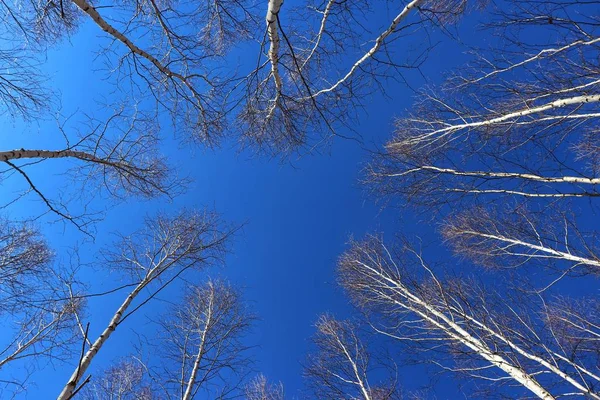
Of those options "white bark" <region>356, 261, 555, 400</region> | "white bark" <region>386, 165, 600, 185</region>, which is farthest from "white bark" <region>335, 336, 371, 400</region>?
"white bark" <region>386, 165, 600, 185</region>

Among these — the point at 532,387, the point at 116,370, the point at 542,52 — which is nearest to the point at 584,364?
the point at 532,387

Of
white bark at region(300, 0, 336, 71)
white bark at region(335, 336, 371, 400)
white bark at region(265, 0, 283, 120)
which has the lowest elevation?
white bark at region(335, 336, 371, 400)

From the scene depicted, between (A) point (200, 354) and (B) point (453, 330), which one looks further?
(B) point (453, 330)

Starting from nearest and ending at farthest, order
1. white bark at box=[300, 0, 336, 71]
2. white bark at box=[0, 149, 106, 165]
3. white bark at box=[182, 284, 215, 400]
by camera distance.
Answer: white bark at box=[0, 149, 106, 165] < white bark at box=[300, 0, 336, 71] < white bark at box=[182, 284, 215, 400]

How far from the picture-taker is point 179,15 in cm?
400

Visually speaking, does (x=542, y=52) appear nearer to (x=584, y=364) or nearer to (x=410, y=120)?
(x=410, y=120)

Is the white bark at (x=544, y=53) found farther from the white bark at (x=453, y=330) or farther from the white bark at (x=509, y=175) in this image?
the white bark at (x=453, y=330)

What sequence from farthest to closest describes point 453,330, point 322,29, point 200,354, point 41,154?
1. point 453,330
2. point 200,354
3. point 322,29
4. point 41,154

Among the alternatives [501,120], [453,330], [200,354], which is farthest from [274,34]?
[453,330]

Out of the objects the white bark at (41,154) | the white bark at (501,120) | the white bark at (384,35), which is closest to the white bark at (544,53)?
the white bark at (501,120)

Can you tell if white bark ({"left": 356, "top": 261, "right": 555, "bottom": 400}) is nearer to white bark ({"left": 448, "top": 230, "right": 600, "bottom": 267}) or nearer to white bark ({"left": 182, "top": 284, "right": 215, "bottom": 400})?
white bark ({"left": 448, "top": 230, "right": 600, "bottom": 267})

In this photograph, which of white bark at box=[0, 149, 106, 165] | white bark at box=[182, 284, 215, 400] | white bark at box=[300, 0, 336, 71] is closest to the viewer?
white bark at box=[0, 149, 106, 165]

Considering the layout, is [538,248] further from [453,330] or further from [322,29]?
[322,29]

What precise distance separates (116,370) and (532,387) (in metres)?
8.00
